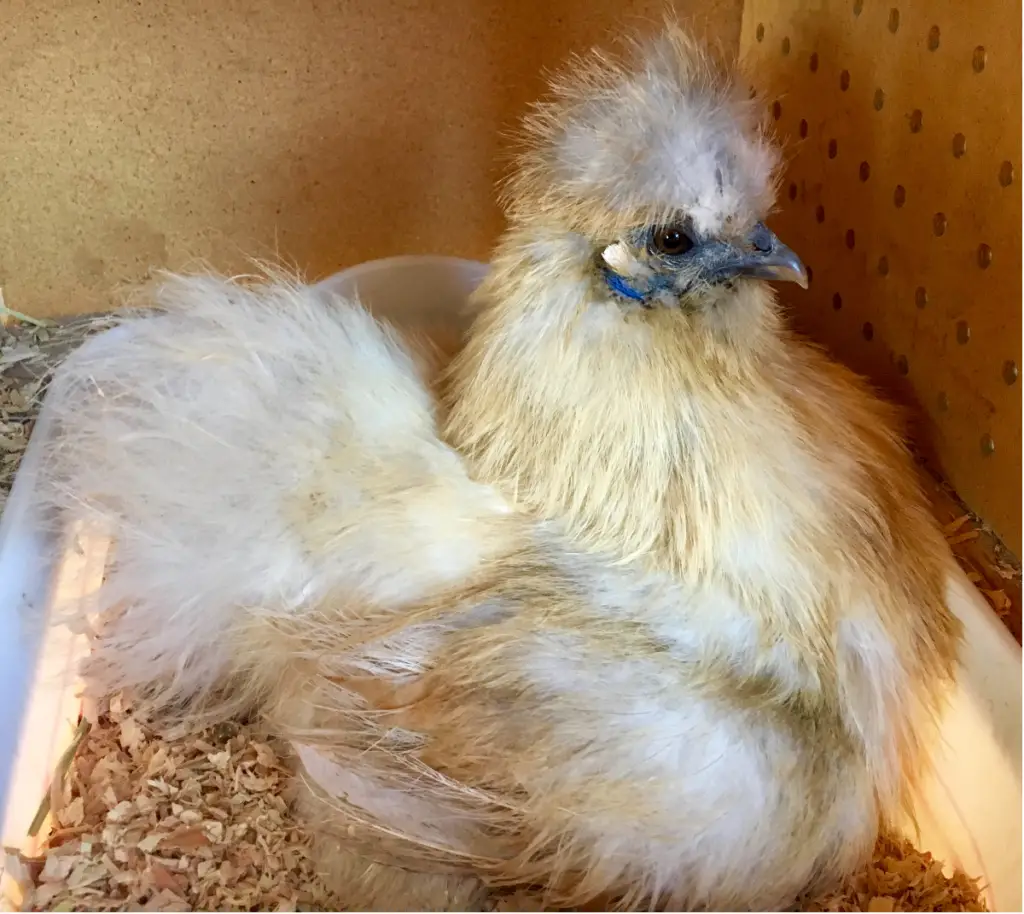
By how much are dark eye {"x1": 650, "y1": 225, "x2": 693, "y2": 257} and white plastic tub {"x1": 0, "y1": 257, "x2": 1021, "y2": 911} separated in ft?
1.74

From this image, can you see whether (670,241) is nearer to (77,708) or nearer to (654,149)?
(654,149)

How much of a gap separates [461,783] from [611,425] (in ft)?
1.40

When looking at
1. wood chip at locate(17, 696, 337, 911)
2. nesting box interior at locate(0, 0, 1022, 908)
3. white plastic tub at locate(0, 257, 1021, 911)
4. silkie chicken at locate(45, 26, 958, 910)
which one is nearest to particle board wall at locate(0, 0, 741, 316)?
nesting box interior at locate(0, 0, 1022, 908)

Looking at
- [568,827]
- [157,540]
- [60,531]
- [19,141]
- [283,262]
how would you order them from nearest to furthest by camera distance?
[568,827], [157,540], [60,531], [19,141], [283,262]

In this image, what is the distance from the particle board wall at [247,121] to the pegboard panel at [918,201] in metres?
0.25

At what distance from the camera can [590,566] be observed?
113 cm

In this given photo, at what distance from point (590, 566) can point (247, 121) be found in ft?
→ 3.27

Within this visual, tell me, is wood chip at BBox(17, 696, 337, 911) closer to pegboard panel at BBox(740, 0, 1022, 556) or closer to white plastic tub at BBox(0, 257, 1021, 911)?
white plastic tub at BBox(0, 257, 1021, 911)

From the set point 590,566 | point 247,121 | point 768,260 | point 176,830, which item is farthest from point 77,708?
point 768,260

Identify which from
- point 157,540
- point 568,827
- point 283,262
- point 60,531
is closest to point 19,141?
point 283,262

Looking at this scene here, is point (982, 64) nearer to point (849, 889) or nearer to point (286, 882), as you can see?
point (849, 889)

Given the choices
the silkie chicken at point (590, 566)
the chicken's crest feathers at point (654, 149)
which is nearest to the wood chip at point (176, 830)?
the silkie chicken at point (590, 566)

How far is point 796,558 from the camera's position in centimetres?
110

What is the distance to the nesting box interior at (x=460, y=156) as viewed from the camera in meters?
1.17
